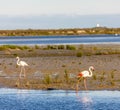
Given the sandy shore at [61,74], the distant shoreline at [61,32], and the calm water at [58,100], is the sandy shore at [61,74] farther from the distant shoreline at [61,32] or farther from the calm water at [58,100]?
the distant shoreline at [61,32]

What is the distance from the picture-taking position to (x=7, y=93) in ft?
85.3

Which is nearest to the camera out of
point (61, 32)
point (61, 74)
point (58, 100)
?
point (58, 100)

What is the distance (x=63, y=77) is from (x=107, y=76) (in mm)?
2232

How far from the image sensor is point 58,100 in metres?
23.5

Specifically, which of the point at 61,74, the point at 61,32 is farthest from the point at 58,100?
the point at 61,32

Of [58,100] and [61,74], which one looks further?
[61,74]

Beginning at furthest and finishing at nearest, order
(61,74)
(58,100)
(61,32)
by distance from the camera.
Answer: (61,32) < (61,74) < (58,100)

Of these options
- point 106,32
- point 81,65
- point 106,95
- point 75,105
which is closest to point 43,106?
point 75,105

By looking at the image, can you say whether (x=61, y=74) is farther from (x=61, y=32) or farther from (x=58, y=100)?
(x=61, y=32)

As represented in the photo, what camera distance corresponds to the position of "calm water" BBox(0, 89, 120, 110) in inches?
864

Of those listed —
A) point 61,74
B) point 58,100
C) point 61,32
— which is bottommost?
point 58,100

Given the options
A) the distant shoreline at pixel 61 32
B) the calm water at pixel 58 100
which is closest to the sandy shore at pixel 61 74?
the calm water at pixel 58 100

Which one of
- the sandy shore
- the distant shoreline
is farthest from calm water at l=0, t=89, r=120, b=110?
the distant shoreline

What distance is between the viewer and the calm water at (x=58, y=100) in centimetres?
2195
